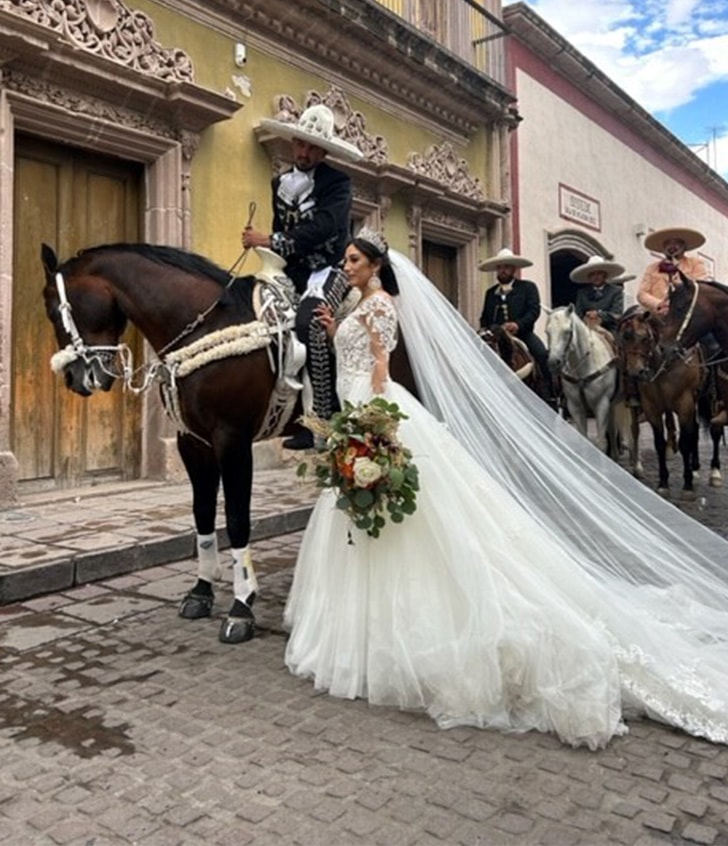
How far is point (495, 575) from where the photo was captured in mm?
3043

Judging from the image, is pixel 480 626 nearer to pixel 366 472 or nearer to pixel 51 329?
pixel 366 472

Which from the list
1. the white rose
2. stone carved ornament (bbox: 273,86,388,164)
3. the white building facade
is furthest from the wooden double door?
the white building facade

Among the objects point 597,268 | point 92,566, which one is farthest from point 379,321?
point 597,268

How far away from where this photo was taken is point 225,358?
3.71 meters

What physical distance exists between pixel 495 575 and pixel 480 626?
0.23 metres

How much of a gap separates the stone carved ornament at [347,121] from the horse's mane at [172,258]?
227 inches

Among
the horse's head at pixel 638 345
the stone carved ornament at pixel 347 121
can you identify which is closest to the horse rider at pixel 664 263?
the horse's head at pixel 638 345

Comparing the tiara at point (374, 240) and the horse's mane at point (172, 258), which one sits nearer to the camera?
the tiara at point (374, 240)

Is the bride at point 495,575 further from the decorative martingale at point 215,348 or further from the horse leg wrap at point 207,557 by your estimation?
the horse leg wrap at point 207,557

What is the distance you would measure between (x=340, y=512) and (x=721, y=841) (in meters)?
1.87

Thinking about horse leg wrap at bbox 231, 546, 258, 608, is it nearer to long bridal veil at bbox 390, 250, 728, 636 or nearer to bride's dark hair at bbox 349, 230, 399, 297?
long bridal veil at bbox 390, 250, 728, 636

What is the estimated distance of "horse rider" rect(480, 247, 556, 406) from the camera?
8.47 meters

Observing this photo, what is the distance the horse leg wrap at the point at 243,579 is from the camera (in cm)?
377

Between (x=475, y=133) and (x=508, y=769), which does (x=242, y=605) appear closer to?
(x=508, y=769)
